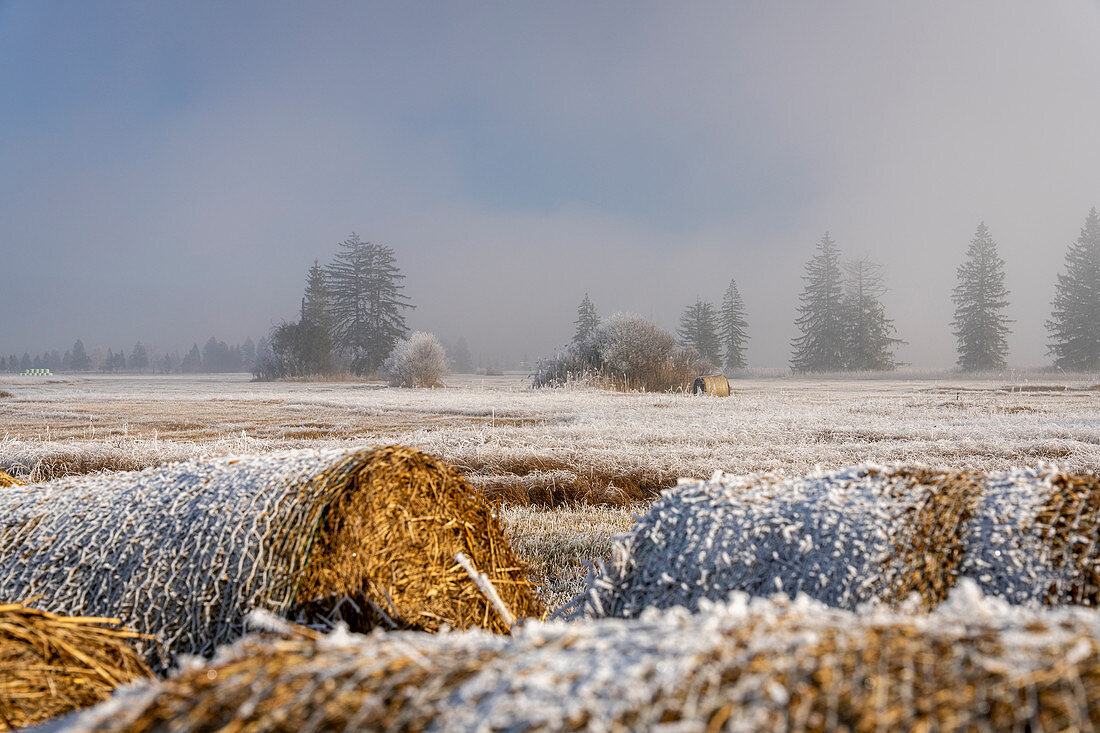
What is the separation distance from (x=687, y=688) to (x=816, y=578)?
160 cm

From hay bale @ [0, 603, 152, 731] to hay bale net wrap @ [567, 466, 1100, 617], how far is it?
1.68 metres

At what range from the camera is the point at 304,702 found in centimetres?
106

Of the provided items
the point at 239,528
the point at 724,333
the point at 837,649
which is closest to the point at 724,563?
the point at 837,649

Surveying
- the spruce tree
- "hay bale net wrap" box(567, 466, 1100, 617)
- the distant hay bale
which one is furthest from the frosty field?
the spruce tree

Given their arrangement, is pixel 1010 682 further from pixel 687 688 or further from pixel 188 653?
pixel 188 653

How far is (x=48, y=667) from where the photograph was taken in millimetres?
2002

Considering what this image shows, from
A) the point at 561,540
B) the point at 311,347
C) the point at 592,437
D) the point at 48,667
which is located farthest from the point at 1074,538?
the point at 311,347

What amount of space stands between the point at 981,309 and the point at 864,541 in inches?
2374

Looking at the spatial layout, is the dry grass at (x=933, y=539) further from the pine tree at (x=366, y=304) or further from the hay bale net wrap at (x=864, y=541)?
the pine tree at (x=366, y=304)

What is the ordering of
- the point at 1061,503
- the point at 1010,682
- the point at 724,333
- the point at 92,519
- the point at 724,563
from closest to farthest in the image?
the point at 1010,682 → the point at 1061,503 → the point at 724,563 → the point at 92,519 → the point at 724,333

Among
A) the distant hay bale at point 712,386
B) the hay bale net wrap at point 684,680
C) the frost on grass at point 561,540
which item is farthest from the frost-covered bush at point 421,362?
the hay bale net wrap at point 684,680

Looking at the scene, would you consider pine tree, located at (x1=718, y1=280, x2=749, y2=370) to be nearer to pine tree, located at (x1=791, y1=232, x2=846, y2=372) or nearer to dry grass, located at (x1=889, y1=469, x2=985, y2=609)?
pine tree, located at (x1=791, y1=232, x2=846, y2=372)

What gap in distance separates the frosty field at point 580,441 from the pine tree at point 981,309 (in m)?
39.5

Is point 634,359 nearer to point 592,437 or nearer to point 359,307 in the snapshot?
point 592,437
